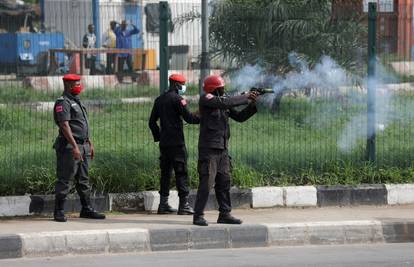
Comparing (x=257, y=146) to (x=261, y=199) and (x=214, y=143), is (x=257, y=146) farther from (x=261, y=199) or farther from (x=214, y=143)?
(x=214, y=143)

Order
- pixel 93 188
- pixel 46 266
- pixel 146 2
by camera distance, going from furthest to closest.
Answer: pixel 146 2, pixel 93 188, pixel 46 266

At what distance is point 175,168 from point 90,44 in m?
2.54

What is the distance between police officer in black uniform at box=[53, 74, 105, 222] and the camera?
9.74 meters

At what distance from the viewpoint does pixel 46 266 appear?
27.6ft

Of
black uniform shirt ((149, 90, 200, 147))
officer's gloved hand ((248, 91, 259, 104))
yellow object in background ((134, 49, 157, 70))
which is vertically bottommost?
black uniform shirt ((149, 90, 200, 147))

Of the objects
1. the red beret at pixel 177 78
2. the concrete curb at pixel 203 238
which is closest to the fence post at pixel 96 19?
the red beret at pixel 177 78

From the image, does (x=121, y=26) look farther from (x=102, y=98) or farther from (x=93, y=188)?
(x=93, y=188)

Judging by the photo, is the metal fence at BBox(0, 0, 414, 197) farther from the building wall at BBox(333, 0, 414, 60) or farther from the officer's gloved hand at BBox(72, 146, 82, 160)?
the officer's gloved hand at BBox(72, 146, 82, 160)

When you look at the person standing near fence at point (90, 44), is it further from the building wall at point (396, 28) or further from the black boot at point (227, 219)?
the building wall at point (396, 28)

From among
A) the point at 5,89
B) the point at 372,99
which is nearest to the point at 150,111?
the point at 5,89

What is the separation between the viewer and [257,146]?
11539 mm

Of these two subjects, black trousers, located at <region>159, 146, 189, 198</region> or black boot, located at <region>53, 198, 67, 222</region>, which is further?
black trousers, located at <region>159, 146, 189, 198</region>

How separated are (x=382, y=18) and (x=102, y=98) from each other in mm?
3544

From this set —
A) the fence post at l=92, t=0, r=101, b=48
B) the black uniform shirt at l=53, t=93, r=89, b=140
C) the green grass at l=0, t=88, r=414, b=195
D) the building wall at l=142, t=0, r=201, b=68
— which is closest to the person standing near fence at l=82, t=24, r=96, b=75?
the fence post at l=92, t=0, r=101, b=48
